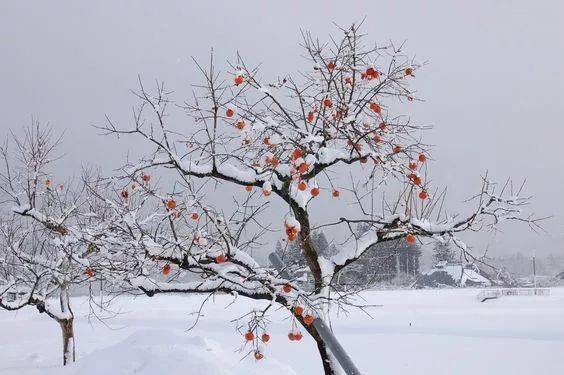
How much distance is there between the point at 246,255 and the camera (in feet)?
17.0

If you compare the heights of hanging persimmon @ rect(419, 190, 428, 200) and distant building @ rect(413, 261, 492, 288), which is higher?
hanging persimmon @ rect(419, 190, 428, 200)

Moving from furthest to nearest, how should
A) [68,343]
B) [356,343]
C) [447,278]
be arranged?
[447,278]
[356,343]
[68,343]

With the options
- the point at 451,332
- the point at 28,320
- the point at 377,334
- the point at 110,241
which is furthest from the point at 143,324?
the point at 110,241

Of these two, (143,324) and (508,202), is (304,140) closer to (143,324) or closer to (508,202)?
(508,202)

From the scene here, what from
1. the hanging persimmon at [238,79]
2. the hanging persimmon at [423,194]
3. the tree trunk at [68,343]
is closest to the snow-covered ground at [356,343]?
the tree trunk at [68,343]

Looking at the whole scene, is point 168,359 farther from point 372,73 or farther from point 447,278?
point 447,278

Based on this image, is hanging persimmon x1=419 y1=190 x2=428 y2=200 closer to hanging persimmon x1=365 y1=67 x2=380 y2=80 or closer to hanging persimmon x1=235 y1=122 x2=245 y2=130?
hanging persimmon x1=365 y1=67 x2=380 y2=80

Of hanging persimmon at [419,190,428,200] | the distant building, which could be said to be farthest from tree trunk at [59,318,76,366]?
the distant building

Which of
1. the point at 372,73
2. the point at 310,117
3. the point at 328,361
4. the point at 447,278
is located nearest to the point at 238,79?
the point at 310,117

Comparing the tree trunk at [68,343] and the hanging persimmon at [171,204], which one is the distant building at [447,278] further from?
the hanging persimmon at [171,204]

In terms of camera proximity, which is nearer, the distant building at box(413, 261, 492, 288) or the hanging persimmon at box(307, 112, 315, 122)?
the hanging persimmon at box(307, 112, 315, 122)

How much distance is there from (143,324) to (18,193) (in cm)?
1885

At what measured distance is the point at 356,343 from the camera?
63.0ft

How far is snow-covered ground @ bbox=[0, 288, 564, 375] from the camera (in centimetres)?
921
